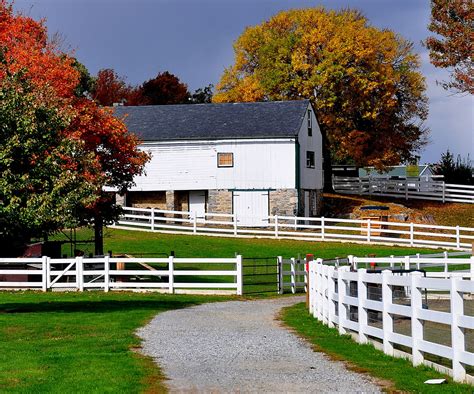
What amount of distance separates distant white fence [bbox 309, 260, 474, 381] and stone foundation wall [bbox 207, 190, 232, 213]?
41.5 m

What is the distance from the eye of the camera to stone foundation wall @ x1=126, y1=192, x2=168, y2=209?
65812 millimetres

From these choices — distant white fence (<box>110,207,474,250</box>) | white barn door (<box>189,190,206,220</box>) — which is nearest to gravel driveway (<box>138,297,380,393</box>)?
distant white fence (<box>110,207,474,250</box>)

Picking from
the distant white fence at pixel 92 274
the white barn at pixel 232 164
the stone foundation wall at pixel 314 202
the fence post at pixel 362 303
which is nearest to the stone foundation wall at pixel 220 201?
the white barn at pixel 232 164

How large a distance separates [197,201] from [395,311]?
50807 mm

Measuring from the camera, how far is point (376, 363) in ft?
48.4

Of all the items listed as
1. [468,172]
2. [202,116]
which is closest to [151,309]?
[202,116]

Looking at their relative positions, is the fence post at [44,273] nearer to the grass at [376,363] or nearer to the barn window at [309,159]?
the grass at [376,363]

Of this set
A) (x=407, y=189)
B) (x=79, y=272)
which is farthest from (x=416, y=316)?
(x=407, y=189)

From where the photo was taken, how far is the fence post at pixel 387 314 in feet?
50.6

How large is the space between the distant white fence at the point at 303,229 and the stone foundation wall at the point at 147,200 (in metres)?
1.61

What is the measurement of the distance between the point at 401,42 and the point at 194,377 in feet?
233

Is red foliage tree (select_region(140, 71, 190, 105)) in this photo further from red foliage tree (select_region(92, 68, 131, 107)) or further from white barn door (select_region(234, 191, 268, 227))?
white barn door (select_region(234, 191, 268, 227))

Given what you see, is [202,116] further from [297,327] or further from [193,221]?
→ [297,327]

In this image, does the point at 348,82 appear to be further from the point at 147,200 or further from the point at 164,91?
the point at 164,91
